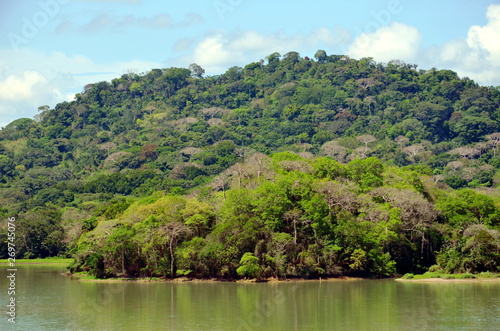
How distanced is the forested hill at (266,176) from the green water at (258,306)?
138 inches

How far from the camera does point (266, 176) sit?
208 ft

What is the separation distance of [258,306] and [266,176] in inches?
947

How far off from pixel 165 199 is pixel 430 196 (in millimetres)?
23153

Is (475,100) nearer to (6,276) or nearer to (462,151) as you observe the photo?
(462,151)

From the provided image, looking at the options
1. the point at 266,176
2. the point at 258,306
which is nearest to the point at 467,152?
the point at 266,176

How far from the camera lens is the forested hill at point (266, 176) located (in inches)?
2156

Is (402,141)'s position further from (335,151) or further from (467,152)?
(335,151)

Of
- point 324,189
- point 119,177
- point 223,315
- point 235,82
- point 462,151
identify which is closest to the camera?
point 223,315

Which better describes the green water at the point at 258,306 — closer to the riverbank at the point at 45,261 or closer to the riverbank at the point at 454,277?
the riverbank at the point at 454,277

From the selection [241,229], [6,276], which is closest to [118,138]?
[6,276]

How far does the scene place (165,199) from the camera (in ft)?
201

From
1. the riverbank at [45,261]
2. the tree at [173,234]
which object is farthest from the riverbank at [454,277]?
the riverbank at [45,261]

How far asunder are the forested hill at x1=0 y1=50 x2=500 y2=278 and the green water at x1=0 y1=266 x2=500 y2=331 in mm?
3494

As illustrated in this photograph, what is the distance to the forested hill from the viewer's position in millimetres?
54750
